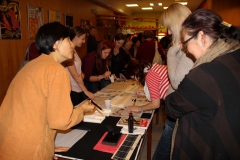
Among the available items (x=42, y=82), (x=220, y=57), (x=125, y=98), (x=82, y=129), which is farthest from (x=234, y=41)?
(x=125, y=98)

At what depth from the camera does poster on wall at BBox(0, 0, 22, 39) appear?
3.10m

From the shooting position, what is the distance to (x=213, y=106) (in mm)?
885

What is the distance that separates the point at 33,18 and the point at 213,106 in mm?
3855

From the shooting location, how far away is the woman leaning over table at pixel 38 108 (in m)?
0.99

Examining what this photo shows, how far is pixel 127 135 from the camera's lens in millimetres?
1459

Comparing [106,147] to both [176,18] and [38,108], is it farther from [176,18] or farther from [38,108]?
[176,18]

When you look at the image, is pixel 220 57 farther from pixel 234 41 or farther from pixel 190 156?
pixel 190 156

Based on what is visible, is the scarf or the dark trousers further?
the dark trousers

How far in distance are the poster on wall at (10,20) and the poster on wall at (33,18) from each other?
259mm

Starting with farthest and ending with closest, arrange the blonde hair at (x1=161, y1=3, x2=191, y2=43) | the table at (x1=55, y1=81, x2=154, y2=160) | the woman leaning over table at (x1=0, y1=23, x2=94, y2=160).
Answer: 1. the blonde hair at (x1=161, y1=3, x2=191, y2=43)
2. the table at (x1=55, y1=81, x2=154, y2=160)
3. the woman leaning over table at (x1=0, y1=23, x2=94, y2=160)

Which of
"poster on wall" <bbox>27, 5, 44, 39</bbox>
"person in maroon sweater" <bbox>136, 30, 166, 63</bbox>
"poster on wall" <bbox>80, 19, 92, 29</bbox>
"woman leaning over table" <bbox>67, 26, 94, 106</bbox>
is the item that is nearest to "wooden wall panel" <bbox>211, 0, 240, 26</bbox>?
"person in maroon sweater" <bbox>136, 30, 166, 63</bbox>

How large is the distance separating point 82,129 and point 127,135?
1.24 ft

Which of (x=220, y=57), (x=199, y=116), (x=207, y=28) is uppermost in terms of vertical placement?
(x=207, y=28)

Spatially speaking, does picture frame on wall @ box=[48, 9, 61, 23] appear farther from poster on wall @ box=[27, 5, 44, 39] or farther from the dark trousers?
the dark trousers
